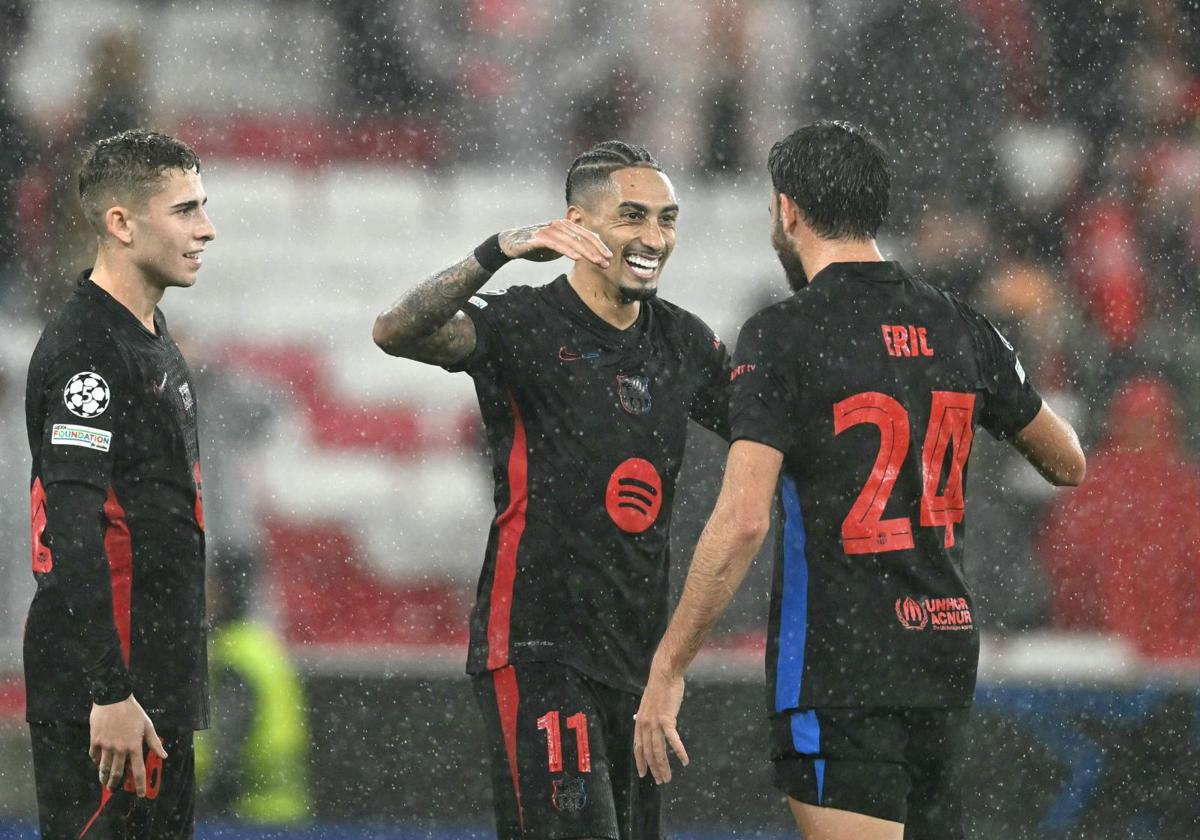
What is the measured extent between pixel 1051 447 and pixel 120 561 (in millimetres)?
2059

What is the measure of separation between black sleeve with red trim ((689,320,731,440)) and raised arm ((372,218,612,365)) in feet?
1.84

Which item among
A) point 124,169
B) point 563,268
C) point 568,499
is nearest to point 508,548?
point 568,499

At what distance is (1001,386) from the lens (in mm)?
3459

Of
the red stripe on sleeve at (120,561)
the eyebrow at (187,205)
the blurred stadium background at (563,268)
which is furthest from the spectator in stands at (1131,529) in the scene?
the red stripe on sleeve at (120,561)

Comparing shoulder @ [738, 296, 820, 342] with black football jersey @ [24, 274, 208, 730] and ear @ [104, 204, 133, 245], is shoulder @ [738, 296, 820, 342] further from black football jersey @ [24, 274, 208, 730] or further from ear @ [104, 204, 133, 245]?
ear @ [104, 204, 133, 245]

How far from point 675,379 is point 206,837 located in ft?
12.7

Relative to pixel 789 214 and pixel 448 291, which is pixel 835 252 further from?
pixel 448 291

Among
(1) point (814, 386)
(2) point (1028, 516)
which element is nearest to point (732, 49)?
(2) point (1028, 516)

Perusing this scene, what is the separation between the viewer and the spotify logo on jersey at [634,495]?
3.80 m

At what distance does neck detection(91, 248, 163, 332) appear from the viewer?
12.3 ft

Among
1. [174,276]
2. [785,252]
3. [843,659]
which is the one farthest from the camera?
[174,276]

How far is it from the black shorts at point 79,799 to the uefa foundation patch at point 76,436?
61 cm

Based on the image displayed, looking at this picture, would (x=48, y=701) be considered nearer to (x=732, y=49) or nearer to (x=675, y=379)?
(x=675, y=379)

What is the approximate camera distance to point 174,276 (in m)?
3.83
